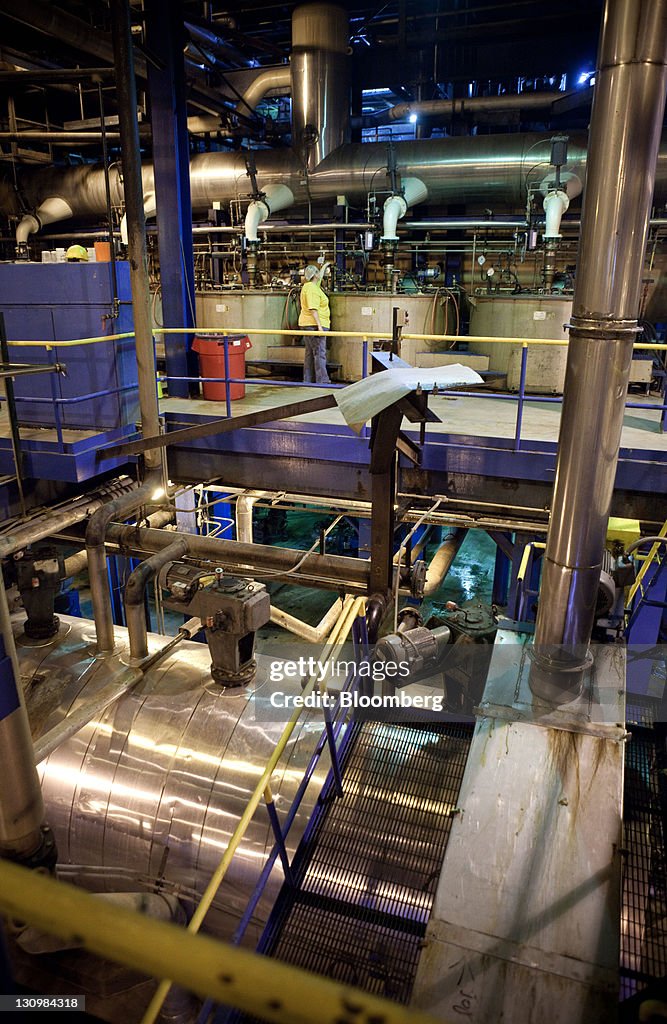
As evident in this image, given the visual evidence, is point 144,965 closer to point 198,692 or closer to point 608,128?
point 198,692

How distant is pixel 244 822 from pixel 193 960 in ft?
6.42

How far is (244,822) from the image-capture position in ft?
9.62

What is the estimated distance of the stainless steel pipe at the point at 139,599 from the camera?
491 cm

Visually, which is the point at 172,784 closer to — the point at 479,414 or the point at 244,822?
the point at 244,822

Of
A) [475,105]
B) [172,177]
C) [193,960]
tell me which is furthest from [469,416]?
[475,105]

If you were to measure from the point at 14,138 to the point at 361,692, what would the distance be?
13698mm

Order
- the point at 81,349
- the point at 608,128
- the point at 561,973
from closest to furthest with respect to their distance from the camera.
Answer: the point at 561,973
the point at 608,128
the point at 81,349

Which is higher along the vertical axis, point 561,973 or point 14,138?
point 14,138

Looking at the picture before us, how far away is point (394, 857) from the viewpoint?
350 cm

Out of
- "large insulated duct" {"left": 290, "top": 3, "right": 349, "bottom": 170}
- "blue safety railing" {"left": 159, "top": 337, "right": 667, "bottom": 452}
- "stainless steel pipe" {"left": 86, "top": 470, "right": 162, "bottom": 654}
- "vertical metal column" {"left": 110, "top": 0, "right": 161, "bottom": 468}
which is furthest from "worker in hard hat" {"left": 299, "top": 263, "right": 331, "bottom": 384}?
"stainless steel pipe" {"left": 86, "top": 470, "right": 162, "bottom": 654}

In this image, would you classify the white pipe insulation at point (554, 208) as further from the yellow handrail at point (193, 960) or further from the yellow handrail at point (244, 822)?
the yellow handrail at point (193, 960)

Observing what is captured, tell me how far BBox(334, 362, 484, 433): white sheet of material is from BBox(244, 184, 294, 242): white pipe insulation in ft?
27.9

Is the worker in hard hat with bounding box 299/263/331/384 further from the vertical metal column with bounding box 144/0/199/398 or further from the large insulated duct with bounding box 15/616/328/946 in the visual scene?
the large insulated duct with bounding box 15/616/328/946

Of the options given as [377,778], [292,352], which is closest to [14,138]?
[292,352]
